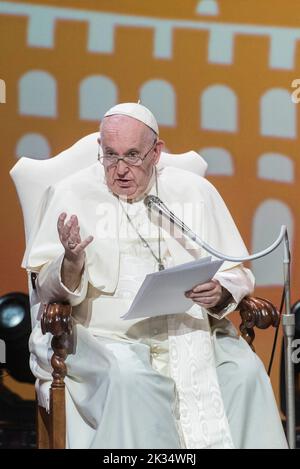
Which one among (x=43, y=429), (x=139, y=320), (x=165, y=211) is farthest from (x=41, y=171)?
(x=43, y=429)

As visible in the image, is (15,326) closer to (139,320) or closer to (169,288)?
(139,320)

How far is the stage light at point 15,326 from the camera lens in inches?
210

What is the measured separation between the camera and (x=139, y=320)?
421 centimetres

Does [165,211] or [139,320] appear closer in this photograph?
[139,320]

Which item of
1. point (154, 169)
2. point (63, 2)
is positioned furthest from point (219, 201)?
point (63, 2)

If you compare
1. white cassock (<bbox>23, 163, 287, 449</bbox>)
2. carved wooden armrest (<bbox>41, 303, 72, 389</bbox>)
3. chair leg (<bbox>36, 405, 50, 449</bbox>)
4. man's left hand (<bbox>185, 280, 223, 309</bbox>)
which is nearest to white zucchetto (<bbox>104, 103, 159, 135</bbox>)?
white cassock (<bbox>23, 163, 287, 449</bbox>)

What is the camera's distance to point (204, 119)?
5656 mm

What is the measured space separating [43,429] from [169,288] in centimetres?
99

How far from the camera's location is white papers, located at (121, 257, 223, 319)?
380cm

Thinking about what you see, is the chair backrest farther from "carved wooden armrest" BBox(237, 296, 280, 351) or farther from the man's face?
"carved wooden armrest" BBox(237, 296, 280, 351)

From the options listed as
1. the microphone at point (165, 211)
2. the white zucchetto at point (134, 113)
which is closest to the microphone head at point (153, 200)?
the microphone at point (165, 211)

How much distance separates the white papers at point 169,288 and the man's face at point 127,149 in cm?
62

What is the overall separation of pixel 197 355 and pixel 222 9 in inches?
92.3

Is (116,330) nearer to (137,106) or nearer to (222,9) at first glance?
(137,106)
